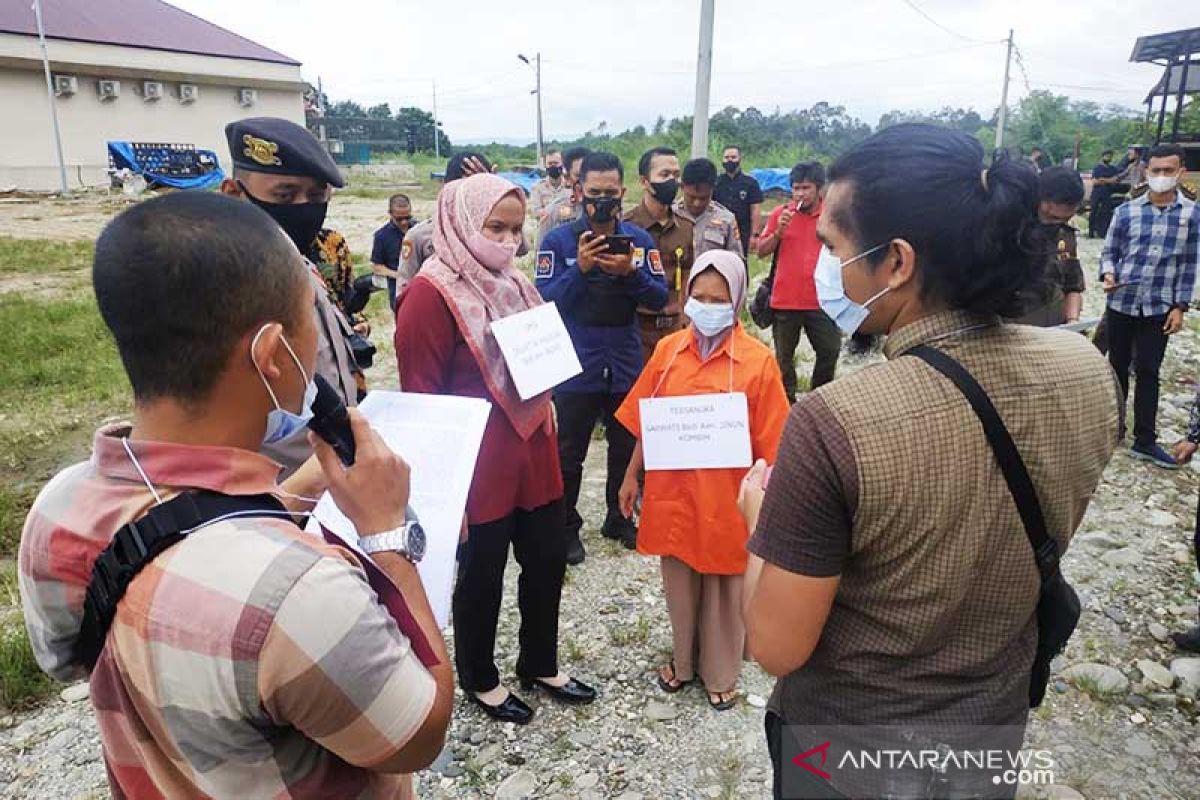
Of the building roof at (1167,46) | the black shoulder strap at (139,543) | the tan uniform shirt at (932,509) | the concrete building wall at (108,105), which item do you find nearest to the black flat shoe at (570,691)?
the tan uniform shirt at (932,509)

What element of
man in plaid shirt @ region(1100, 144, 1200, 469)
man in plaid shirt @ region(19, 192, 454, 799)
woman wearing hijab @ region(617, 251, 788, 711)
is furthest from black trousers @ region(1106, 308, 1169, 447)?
man in plaid shirt @ region(19, 192, 454, 799)

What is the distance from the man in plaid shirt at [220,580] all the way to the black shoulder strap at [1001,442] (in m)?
0.86

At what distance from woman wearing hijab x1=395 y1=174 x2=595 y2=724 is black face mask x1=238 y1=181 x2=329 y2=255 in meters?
0.36

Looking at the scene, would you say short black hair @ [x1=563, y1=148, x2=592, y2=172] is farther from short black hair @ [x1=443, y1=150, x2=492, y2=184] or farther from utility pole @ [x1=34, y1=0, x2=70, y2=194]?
utility pole @ [x1=34, y1=0, x2=70, y2=194]

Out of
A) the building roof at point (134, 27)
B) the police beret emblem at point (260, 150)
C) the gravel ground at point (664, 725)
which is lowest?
the gravel ground at point (664, 725)

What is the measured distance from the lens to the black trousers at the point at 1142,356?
500 cm

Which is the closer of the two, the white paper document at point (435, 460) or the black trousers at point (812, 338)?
the white paper document at point (435, 460)

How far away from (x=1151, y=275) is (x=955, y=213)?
4858 mm

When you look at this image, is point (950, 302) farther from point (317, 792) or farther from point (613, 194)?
point (613, 194)

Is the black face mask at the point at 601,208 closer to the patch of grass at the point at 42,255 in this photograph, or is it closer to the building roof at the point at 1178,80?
the patch of grass at the point at 42,255

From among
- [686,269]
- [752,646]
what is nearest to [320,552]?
[752,646]

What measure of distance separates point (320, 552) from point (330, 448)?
10.2 inches

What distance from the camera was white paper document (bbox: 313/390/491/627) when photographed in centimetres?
157

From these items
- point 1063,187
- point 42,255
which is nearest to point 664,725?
point 1063,187
